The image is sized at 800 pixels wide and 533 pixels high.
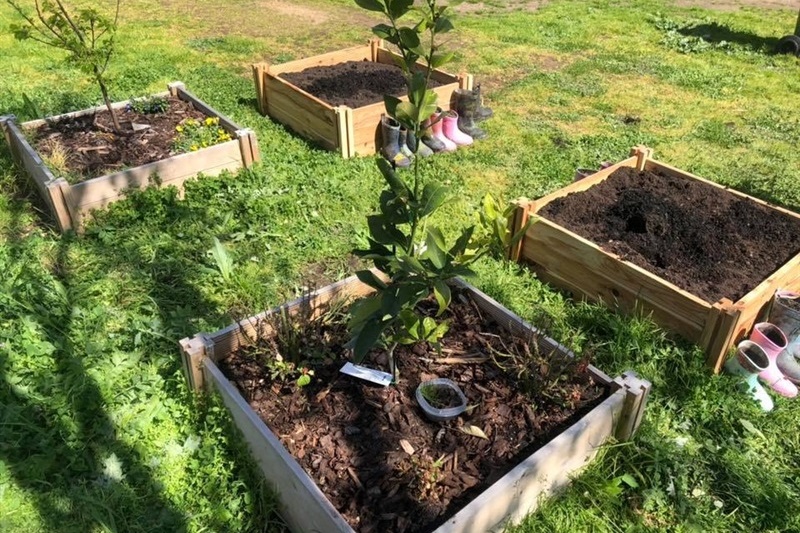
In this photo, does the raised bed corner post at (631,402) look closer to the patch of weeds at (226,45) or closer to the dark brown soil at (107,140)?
the dark brown soil at (107,140)

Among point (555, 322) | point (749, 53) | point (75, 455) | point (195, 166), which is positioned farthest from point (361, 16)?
point (75, 455)

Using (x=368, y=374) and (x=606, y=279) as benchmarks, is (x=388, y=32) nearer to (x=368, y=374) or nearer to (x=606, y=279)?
(x=368, y=374)

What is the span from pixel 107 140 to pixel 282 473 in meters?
4.01

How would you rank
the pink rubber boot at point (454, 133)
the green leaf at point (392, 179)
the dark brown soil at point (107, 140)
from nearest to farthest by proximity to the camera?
1. the green leaf at point (392, 179)
2. the dark brown soil at point (107, 140)
3. the pink rubber boot at point (454, 133)

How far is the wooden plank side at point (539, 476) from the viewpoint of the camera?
2.27 meters

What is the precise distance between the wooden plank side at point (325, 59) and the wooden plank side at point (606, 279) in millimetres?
3861

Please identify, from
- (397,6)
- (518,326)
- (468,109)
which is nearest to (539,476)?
(518,326)

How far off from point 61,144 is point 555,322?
4.31m

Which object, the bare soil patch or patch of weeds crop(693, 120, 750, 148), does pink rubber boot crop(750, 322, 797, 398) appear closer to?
patch of weeds crop(693, 120, 750, 148)

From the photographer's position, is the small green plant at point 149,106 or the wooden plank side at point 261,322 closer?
the wooden plank side at point 261,322

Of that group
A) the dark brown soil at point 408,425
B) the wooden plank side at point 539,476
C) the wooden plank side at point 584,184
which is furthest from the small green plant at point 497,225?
the wooden plank side at point 539,476

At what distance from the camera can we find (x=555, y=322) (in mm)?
3721

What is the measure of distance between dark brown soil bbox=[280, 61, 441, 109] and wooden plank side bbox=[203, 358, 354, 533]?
12.7 ft

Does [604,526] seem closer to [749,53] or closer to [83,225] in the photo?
[83,225]
